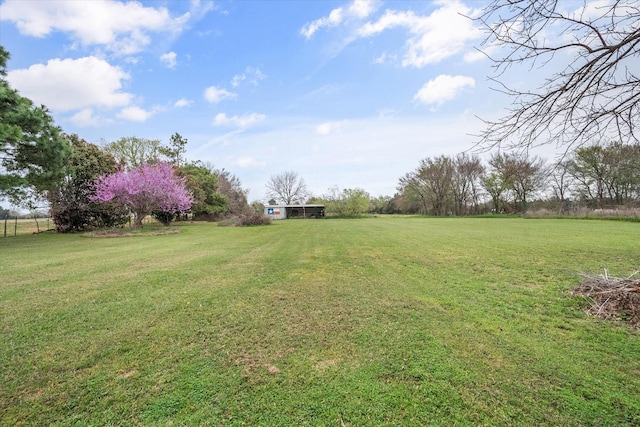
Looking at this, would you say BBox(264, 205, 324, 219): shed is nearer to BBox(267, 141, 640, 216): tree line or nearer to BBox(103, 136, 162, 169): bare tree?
BBox(267, 141, 640, 216): tree line

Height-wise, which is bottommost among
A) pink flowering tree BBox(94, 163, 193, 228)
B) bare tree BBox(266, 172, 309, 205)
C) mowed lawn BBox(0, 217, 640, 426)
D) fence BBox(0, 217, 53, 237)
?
mowed lawn BBox(0, 217, 640, 426)

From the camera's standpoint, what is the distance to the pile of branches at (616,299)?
3.03m

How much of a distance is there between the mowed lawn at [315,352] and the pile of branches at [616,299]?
19 centimetres

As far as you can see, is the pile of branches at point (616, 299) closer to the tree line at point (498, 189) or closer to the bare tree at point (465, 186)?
the tree line at point (498, 189)

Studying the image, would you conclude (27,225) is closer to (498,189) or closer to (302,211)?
(302,211)

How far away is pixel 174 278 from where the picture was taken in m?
5.04

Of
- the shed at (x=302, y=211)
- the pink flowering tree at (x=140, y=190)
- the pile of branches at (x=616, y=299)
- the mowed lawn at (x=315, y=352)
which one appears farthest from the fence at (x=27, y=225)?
the shed at (x=302, y=211)

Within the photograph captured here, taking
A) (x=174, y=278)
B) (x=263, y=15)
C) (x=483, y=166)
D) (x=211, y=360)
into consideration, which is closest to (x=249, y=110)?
(x=263, y=15)

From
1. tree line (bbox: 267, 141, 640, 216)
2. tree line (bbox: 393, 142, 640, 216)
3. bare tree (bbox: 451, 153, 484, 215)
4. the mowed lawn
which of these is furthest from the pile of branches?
bare tree (bbox: 451, 153, 484, 215)

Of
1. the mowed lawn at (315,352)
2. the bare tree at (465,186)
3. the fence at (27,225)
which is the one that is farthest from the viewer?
the bare tree at (465,186)

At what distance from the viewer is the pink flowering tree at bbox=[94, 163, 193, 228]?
15.5 metres

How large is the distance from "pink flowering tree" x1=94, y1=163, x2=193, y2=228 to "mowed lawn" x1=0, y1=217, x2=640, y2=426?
12.2m

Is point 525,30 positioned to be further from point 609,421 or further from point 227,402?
point 227,402

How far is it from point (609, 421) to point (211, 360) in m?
2.77
